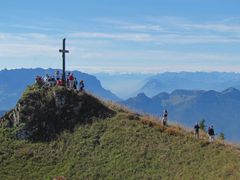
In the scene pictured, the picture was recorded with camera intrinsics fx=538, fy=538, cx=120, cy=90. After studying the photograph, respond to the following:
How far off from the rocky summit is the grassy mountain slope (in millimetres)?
941

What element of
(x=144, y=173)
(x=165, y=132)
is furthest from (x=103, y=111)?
(x=144, y=173)

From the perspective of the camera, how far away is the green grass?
43.0 meters

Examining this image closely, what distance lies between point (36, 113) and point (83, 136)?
603cm

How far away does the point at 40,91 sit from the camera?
55.7m

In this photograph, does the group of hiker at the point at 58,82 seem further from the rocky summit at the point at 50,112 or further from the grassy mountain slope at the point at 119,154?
the grassy mountain slope at the point at 119,154

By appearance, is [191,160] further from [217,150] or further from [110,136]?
[110,136]

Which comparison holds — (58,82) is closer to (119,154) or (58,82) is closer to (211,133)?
(119,154)

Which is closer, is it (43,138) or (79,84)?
(43,138)

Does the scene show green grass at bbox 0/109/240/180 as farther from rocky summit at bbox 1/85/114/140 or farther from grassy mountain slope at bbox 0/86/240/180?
rocky summit at bbox 1/85/114/140

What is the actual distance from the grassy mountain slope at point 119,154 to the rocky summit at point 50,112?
0.94 m

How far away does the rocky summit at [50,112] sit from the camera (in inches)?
2096

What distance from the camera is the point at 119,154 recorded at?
47344 mm

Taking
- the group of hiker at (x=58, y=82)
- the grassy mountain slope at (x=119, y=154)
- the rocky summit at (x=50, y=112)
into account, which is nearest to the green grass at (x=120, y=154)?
the grassy mountain slope at (x=119, y=154)

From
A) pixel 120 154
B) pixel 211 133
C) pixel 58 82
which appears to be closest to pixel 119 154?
pixel 120 154
